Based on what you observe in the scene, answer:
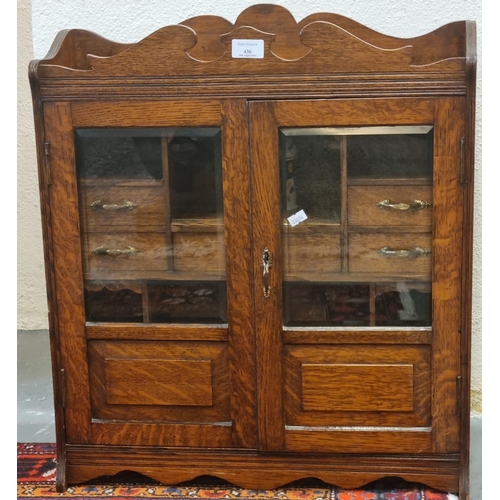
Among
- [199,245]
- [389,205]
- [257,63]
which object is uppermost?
[257,63]

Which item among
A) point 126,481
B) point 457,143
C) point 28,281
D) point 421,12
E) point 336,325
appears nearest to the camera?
point 457,143

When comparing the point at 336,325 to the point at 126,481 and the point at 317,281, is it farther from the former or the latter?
the point at 126,481

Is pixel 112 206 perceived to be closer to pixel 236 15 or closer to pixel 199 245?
pixel 199 245

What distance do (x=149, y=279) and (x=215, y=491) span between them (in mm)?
741

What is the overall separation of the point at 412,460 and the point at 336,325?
50 centimetres

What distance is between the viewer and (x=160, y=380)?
2.57 meters

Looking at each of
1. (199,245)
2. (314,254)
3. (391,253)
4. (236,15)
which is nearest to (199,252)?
(199,245)

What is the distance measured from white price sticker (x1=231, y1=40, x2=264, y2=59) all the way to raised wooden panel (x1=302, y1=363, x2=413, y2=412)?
99cm

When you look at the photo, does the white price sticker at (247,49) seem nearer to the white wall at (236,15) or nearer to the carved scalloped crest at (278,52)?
the carved scalloped crest at (278,52)

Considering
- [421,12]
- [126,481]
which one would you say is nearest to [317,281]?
[126,481]

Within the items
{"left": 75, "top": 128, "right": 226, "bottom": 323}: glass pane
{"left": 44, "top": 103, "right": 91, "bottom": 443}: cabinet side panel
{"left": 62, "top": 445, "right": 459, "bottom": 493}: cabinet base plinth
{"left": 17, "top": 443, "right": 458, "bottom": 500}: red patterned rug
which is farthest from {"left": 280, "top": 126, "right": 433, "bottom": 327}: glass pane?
{"left": 44, "top": 103, "right": 91, "bottom": 443}: cabinet side panel

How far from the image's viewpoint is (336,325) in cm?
251

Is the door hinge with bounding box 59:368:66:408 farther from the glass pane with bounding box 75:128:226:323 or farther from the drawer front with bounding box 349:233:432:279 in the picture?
the drawer front with bounding box 349:233:432:279

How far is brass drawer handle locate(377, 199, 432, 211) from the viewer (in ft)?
7.98
